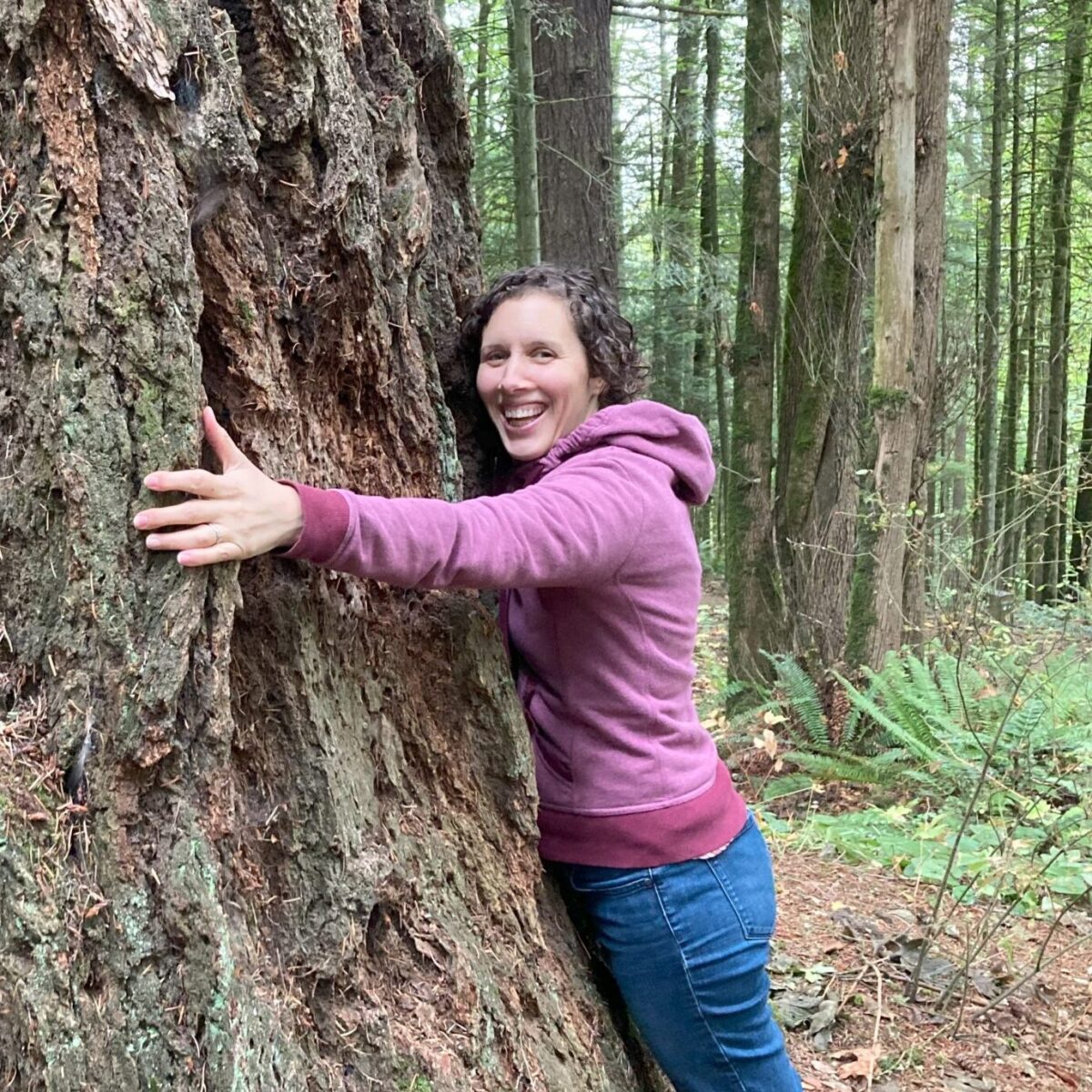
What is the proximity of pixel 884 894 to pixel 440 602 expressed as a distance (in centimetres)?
330

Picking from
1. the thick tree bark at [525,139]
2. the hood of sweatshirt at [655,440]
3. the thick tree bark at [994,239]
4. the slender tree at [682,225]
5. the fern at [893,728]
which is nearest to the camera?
the hood of sweatshirt at [655,440]

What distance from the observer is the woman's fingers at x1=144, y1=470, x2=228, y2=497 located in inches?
59.5

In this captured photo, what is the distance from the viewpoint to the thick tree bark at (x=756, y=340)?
9.05m

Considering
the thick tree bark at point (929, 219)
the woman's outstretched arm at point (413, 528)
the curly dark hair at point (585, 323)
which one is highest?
the thick tree bark at point (929, 219)

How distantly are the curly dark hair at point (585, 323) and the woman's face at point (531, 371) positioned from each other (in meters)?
0.02

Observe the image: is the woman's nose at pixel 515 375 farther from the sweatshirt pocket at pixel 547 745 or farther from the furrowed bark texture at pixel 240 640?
the sweatshirt pocket at pixel 547 745

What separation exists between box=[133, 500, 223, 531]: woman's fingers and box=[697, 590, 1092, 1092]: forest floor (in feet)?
8.23

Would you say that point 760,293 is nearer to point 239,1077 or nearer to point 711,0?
point 711,0

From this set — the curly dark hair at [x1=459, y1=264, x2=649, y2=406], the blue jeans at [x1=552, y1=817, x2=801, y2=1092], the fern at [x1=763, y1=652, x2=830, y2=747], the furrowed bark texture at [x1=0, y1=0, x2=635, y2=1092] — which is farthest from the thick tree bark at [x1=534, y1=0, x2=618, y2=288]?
the blue jeans at [x1=552, y1=817, x2=801, y2=1092]

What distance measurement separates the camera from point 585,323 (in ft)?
7.71

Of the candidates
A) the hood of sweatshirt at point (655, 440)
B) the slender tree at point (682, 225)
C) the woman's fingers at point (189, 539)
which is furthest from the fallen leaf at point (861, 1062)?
the slender tree at point (682, 225)

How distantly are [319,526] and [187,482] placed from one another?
8.8 inches

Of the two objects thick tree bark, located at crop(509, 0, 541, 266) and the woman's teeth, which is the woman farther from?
thick tree bark, located at crop(509, 0, 541, 266)

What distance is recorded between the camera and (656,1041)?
228 cm
